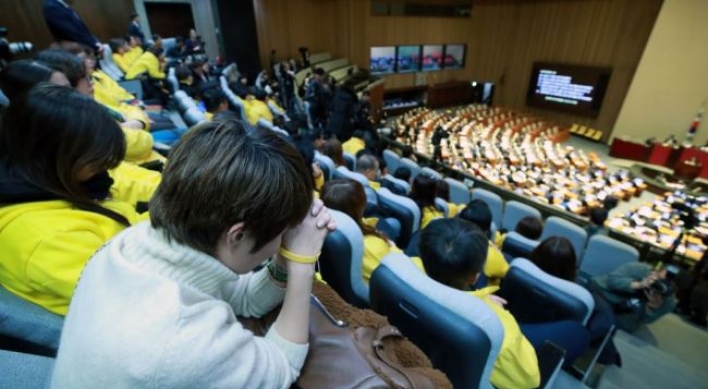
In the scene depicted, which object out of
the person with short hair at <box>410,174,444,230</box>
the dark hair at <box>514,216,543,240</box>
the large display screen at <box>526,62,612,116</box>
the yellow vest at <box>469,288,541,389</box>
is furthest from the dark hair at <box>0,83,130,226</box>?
the large display screen at <box>526,62,612,116</box>

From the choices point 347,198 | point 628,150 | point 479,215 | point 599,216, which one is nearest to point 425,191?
point 479,215

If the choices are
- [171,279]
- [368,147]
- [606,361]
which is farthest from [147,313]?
[368,147]

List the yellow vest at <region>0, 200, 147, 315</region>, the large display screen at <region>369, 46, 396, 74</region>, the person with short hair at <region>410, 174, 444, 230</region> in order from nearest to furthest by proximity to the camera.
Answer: the yellow vest at <region>0, 200, 147, 315</region>, the person with short hair at <region>410, 174, 444, 230</region>, the large display screen at <region>369, 46, 396, 74</region>

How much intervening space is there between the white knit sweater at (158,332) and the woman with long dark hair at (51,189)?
33 centimetres

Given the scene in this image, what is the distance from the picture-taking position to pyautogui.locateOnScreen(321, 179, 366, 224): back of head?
5.44 ft

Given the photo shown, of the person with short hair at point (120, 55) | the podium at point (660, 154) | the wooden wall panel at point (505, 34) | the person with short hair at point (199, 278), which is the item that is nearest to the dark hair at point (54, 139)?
the person with short hair at point (199, 278)

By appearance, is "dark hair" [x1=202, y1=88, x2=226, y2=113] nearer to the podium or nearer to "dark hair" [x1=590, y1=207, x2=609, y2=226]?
"dark hair" [x1=590, y1=207, x2=609, y2=226]

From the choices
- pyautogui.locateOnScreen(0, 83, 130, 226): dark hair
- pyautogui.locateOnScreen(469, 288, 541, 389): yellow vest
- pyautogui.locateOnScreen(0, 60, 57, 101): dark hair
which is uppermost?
pyautogui.locateOnScreen(0, 60, 57, 101): dark hair

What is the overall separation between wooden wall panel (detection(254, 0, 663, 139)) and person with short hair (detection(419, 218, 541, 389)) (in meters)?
10.3

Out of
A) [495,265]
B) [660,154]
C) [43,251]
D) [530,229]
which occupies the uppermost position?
[43,251]

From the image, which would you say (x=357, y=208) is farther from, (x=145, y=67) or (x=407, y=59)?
(x=407, y=59)

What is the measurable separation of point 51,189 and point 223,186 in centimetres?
65

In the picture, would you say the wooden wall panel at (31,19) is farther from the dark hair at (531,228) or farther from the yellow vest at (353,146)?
the dark hair at (531,228)

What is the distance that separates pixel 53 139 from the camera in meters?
0.83
